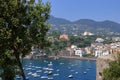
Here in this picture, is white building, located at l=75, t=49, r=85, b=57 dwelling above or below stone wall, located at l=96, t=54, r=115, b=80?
below

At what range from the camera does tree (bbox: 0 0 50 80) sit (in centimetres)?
766

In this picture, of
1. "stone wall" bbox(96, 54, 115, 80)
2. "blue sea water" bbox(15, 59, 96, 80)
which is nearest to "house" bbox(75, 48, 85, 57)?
"blue sea water" bbox(15, 59, 96, 80)

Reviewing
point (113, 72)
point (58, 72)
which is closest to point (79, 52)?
point (58, 72)

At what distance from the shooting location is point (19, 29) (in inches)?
308

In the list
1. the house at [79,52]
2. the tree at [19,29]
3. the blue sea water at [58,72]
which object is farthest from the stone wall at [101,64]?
the house at [79,52]

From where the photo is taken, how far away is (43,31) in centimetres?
818

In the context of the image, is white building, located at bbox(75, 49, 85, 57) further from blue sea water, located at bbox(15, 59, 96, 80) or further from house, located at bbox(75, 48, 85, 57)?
blue sea water, located at bbox(15, 59, 96, 80)

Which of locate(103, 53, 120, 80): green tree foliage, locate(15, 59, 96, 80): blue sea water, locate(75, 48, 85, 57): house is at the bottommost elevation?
locate(15, 59, 96, 80): blue sea water

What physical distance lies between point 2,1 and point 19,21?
21.4 inches

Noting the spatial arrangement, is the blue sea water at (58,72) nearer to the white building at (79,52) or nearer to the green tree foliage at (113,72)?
the white building at (79,52)

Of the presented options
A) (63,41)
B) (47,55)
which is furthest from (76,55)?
(63,41)

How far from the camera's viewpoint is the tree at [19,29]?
7656 mm

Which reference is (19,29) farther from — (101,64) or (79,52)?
(79,52)

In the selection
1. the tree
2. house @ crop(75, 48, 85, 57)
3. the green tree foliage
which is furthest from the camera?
house @ crop(75, 48, 85, 57)
